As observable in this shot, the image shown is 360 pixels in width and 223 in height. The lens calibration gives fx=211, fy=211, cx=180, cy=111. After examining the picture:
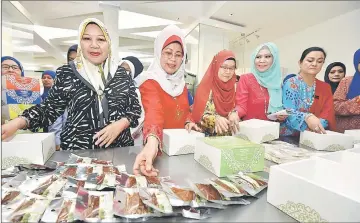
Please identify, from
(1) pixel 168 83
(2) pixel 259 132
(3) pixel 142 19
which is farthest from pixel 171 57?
(3) pixel 142 19

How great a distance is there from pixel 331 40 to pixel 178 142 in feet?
2.81

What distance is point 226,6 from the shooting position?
Answer: 494 mm

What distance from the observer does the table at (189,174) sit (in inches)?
15.1

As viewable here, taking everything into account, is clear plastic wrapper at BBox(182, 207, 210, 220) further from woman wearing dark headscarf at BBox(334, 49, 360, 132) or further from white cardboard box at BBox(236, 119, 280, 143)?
woman wearing dark headscarf at BBox(334, 49, 360, 132)

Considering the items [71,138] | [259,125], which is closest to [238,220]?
[259,125]

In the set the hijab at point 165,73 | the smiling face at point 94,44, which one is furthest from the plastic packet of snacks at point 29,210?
the hijab at point 165,73

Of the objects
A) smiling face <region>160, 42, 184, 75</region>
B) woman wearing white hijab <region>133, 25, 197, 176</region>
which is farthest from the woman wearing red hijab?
smiling face <region>160, 42, 184, 75</region>

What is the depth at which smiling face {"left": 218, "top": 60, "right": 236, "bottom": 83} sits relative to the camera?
43.7 inches

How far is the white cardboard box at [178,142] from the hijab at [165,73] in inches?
10.5

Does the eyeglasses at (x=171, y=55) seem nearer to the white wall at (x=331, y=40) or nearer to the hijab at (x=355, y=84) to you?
the white wall at (x=331, y=40)

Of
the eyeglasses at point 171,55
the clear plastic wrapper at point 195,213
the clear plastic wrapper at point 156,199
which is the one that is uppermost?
the eyeglasses at point 171,55

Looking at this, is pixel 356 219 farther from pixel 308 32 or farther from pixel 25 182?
pixel 308 32

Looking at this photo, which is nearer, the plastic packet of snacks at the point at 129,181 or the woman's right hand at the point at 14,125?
the plastic packet of snacks at the point at 129,181

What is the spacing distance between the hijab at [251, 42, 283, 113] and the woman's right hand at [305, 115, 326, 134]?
210 mm
